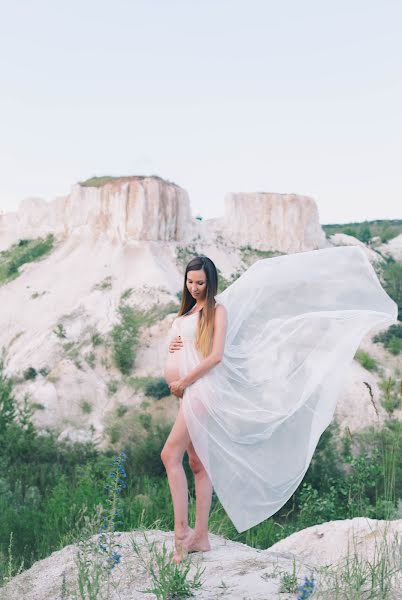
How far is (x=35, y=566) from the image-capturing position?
13.2 feet

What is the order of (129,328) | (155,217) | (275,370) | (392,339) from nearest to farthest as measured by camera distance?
(275,370), (129,328), (392,339), (155,217)

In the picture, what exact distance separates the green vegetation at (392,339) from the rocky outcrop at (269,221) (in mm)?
9512

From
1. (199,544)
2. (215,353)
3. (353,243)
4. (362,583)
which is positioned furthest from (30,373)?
(353,243)

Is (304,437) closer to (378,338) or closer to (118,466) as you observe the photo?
(118,466)

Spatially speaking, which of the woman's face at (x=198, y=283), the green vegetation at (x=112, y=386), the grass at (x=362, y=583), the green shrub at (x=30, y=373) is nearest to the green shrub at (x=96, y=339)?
the green vegetation at (x=112, y=386)

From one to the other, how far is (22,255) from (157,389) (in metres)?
13.5

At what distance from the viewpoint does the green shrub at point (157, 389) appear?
57.4 ft

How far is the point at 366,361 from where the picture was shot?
2023cm

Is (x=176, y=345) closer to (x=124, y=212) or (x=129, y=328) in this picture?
(x=129, y=328)

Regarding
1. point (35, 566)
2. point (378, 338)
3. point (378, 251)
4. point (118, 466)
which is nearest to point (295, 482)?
point (118, 466)

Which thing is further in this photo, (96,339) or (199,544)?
(96,339)

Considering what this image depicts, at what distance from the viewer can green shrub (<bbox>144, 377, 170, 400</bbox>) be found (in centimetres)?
1750

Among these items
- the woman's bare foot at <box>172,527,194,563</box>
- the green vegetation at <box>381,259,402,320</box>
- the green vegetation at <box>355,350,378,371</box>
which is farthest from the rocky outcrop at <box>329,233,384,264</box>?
the woman's bare foot at <box>172,527,194,563</box>

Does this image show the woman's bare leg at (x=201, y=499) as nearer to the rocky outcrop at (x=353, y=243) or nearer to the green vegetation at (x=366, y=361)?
the green vegetation at (x=366, y=361)
